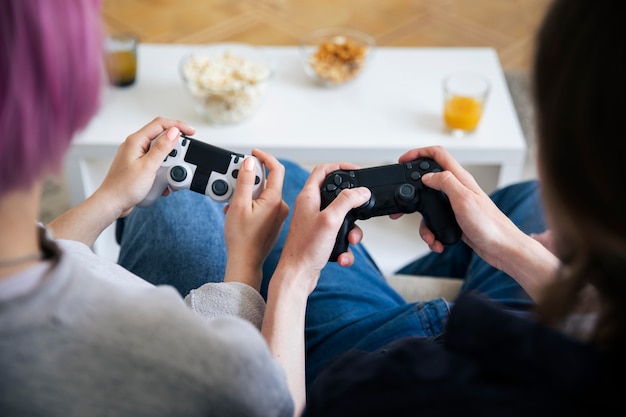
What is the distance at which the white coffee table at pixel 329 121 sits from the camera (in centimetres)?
136

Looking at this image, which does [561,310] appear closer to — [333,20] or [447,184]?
[447,184]

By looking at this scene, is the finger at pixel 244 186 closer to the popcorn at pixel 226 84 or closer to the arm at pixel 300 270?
the arm at pixel 300 270

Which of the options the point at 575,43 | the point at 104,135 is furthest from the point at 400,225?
the point at 575,43

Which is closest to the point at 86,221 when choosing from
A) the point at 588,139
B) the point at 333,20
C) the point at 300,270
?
the point at 300,270

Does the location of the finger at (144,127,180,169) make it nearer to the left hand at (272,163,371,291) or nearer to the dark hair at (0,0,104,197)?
the left hand at (272,163,371,291)

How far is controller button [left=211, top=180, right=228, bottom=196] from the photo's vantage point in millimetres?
902

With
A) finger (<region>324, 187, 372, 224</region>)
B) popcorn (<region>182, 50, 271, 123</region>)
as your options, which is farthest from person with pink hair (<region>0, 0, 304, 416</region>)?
popcorn (<region>182, 50, 271, 123</region>)

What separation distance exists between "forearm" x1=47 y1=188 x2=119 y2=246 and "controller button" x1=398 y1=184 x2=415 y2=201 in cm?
35

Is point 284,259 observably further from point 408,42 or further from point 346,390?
point 408,42

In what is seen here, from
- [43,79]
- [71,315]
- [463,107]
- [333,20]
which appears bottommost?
[333,20]

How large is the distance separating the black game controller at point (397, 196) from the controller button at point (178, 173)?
7.1 inches

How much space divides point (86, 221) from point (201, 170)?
154 mm

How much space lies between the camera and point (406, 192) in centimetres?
86

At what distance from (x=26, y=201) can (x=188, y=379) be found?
0.60 ft
